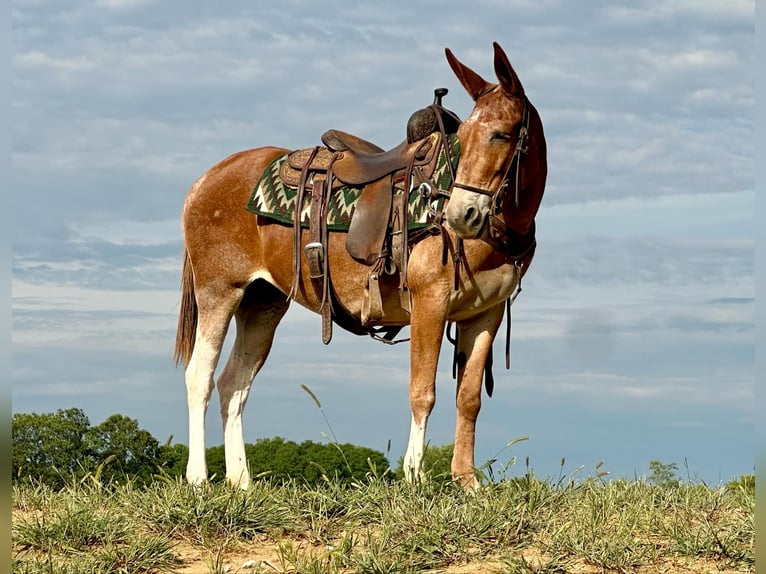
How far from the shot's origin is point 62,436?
419 inches

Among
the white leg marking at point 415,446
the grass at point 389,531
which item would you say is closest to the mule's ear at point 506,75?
the white leg marking at point 415,446

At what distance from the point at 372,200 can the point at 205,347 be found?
1972mm

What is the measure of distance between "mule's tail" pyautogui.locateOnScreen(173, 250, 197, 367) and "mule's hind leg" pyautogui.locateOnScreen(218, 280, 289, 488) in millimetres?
371

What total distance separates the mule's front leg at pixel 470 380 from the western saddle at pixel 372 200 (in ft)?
1.83

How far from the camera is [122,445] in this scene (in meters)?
11.0

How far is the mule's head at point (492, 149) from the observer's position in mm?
6488

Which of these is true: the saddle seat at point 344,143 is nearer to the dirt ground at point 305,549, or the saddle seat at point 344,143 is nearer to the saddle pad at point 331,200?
the saddle pad at point 331,200

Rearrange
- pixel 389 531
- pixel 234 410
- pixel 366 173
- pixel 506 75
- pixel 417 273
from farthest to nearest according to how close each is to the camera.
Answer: pixel 234 410 → pixel 366 173 → pixel 417 273 → pixel 506 75 → pixel 389 531

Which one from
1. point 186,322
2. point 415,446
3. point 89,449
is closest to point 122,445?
point 89,449

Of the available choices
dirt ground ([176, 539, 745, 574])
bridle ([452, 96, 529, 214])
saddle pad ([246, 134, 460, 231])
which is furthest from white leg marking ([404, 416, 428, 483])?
bridle ([452, 96, 529, 214])

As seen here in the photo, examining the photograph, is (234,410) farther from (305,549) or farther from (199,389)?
(305,549)

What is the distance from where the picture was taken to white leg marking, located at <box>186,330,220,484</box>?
26.2 feet

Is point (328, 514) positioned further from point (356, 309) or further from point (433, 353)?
point (356, 309)

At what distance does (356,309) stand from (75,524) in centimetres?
265
